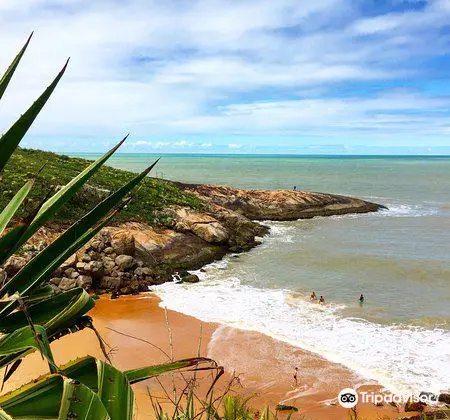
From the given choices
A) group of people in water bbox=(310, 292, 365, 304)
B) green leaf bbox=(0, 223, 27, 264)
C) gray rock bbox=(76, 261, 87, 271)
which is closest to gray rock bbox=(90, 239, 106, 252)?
gray rock bbox=(76, 261, 87, 271)

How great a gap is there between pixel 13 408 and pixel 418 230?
120 ft

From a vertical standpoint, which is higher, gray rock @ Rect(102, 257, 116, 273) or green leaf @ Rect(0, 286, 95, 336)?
green leaf @ Rect(0, 286, 95, 336)

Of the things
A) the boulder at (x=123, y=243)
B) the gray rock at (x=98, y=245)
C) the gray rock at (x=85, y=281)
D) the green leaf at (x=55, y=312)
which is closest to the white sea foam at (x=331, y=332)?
the boulder at (x=123, y=243)

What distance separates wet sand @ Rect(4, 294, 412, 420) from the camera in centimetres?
1010

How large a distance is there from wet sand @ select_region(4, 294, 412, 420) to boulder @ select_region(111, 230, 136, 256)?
4432mm

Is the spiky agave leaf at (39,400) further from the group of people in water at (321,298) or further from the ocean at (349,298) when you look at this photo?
the group of people in water at (321,298)

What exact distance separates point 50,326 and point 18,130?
93 cm

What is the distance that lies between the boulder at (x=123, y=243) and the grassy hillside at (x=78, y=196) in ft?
9.67

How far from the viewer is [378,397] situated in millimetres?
10367

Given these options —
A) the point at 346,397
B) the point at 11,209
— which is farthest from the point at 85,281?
the point at 11,209

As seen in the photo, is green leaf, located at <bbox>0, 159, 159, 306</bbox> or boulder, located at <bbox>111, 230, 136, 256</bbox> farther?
boulder, located at <bbox>111, 230, 136, 256</bbox>

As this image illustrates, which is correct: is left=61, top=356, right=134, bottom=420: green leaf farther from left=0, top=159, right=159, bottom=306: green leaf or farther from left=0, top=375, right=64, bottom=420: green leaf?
left=0, top=159, right=159, bottom=306: green leaf

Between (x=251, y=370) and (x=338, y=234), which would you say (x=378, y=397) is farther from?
(x=338, y=234)

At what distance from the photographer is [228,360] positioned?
12211 millimetres
